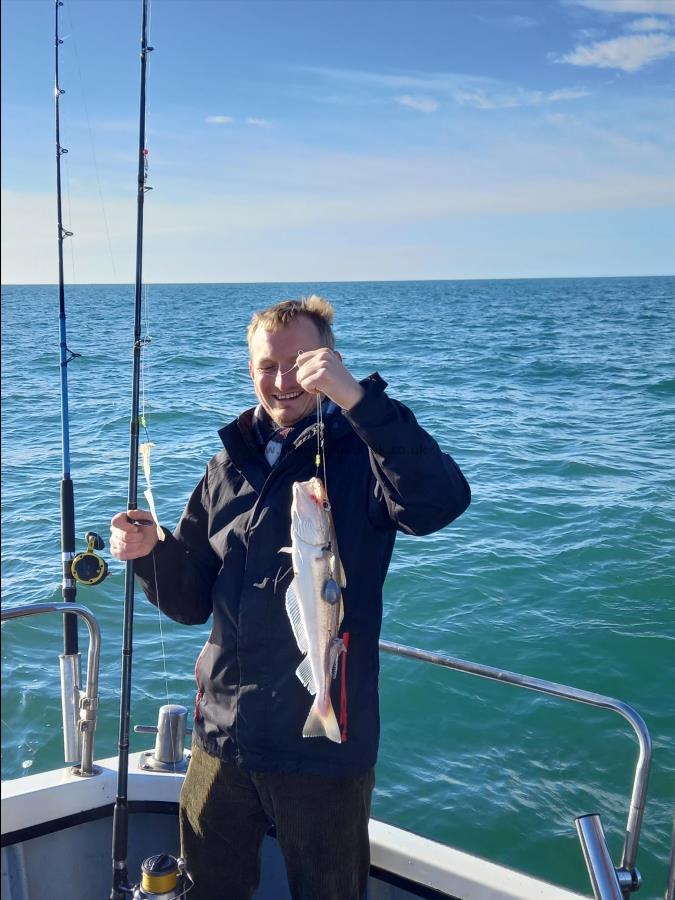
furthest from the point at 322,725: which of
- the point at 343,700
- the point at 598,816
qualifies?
the point at 598,816

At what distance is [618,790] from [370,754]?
3913mm

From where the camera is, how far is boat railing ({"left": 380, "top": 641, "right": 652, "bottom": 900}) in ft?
7.45

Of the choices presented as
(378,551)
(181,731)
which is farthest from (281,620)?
(181,731)

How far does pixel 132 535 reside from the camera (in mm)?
2842

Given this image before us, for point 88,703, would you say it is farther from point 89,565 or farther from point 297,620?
point 297,620

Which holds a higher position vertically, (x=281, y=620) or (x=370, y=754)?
(x=281, y=620)

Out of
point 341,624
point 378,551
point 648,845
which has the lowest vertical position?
point 648,845

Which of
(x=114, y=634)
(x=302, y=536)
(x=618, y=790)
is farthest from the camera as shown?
(x=114, y=634)

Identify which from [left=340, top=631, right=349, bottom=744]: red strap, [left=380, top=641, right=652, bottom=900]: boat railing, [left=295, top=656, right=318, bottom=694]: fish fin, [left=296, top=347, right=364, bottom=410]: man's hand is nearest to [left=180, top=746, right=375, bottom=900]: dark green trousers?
[left=340, top=631, right=349, bottom=744]: red strap

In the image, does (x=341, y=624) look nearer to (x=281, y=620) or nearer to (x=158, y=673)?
(x=281, y=620)

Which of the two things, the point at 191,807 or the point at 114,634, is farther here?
the point at 114,634

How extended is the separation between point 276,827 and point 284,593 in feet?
2.43

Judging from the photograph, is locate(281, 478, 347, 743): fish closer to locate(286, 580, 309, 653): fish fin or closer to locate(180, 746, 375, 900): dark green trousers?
locate(286, 580, 309, 653): fish fin

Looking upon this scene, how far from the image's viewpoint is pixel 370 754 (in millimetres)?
2605
